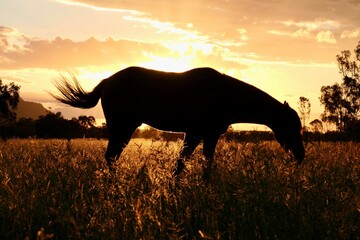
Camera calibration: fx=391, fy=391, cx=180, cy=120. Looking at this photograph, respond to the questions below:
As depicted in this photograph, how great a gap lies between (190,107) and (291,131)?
2.28 metres

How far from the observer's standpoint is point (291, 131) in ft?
27.3

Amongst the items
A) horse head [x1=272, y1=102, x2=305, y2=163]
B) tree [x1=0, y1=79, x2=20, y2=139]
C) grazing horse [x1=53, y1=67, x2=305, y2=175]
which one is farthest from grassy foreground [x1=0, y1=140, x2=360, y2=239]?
tree [x1=0, y1=79, x2=20, y2=139]

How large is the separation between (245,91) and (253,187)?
4.90 m

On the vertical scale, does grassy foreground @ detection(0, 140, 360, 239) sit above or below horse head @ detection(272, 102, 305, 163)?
below

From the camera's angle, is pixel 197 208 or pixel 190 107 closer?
pixel 197 208

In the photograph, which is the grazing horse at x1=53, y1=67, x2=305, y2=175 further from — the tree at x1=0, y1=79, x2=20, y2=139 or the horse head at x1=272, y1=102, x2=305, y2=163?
the tree at x1=0, y1=79, x2=20, y2=139

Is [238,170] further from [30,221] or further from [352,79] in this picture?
[352,79]

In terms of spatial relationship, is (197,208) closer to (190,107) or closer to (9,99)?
(190,107)

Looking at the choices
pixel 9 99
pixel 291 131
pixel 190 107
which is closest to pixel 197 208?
pixel 190 107

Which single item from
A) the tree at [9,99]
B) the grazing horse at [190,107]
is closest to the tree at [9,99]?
the tree at [9,99]

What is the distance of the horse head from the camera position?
827cm

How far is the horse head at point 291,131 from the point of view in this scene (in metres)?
8.27

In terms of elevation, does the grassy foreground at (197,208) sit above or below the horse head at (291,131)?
below

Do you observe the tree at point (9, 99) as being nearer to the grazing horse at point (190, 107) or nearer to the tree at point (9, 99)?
the tree at point (9, 99)
